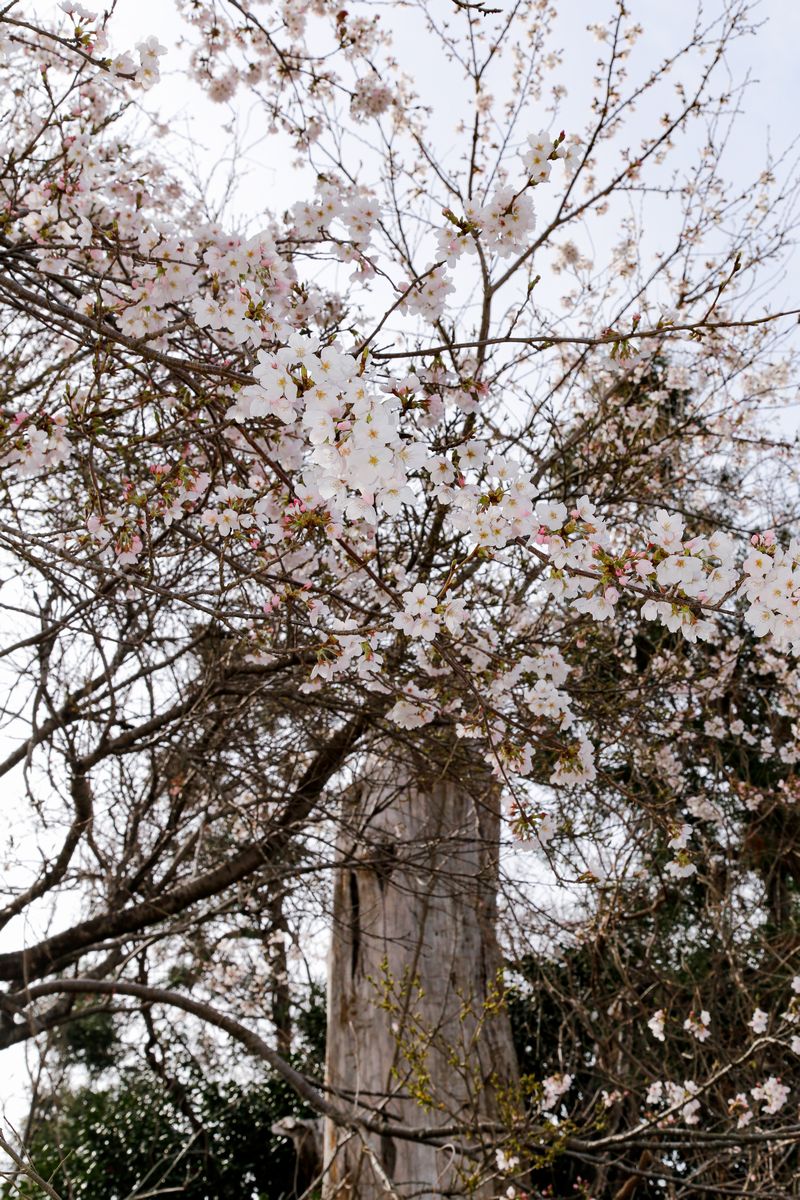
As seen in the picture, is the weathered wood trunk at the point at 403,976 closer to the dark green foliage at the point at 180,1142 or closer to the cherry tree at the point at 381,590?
the cherry tree at the point at 381,590

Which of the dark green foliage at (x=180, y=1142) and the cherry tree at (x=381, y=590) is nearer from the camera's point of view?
the cherry tree at (x=381, y=590)

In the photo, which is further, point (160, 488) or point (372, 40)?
point (372, 40)

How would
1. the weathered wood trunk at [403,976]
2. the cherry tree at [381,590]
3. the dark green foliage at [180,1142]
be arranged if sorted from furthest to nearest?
the dark green foliage at [180,1142]
the weathered wood trunk at [403,976]
the cherry tree at [381,590]

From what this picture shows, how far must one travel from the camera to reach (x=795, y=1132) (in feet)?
8.39

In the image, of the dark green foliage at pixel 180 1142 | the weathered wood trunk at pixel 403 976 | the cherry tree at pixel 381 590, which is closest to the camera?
the cherry tree at pixel 381 590

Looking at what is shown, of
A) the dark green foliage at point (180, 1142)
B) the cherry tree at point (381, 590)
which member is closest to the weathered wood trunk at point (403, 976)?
the cherry tree at point (381, 590)

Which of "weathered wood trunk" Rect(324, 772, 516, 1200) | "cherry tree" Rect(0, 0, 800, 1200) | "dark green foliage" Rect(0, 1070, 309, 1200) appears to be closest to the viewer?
"cherry tree" Rect(0, 0, 800, 1200)

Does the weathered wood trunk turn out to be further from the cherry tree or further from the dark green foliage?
the dark green foliage

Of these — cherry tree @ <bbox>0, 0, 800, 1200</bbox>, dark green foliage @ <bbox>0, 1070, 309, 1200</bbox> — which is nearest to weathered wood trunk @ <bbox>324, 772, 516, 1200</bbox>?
cherry tree @ <bbox>0, 0, 800, 1200</bbox>

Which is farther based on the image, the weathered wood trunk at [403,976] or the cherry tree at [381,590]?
the weathered wood trunk at [403,976]

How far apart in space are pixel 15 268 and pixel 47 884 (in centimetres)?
285

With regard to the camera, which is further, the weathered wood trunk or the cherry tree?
the weathered wood trunk

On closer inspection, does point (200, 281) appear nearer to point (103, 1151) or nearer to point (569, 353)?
point (569, 353)

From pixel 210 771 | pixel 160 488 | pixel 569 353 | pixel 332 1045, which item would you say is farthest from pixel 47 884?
pixel 569 353
